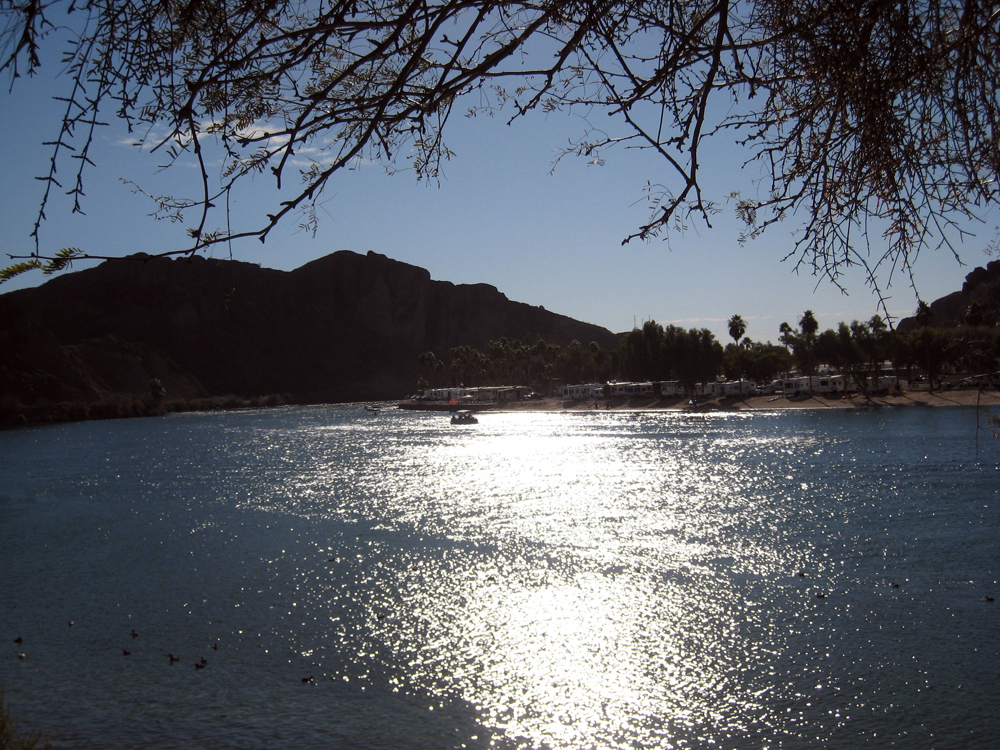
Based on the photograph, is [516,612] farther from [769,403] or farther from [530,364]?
[530,364]

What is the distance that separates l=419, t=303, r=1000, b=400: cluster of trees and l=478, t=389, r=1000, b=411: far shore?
265 centimetres

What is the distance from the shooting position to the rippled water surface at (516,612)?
10.2 m

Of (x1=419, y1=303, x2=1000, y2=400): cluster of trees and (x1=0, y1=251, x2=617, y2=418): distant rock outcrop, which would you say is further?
(x1=0, y1=251, x2=617, y2=418): distant rock outcrop

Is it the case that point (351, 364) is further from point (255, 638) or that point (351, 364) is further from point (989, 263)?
point (989, 263)

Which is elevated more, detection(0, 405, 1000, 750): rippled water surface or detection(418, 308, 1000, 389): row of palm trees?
detection(418, 308, 1000, 389): row of palm trees

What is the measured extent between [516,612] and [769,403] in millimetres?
74756

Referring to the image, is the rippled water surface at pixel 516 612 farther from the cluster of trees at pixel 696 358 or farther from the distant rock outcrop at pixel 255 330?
the distant rock outcrop at pixel 255 330

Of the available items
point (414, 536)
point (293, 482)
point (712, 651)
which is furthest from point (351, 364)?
point (712, 651)

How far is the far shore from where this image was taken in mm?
68125

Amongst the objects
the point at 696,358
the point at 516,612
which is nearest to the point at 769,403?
the point at 696,358

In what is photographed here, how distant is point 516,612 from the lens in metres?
14.6

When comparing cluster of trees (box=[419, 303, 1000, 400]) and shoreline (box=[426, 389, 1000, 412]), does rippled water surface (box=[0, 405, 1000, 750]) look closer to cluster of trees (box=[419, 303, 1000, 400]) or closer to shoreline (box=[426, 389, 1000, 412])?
cluster of trees (box=[419, 303, 1000, 400])

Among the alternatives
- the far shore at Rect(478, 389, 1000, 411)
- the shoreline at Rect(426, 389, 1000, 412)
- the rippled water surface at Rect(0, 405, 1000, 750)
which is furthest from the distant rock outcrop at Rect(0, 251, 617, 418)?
the rippled water surface at Rect(0, 405, 1000, 750)

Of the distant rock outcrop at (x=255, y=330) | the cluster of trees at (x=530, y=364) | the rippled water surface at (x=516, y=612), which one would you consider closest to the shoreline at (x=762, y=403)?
the cluster of trees at (x=530, y=364)
